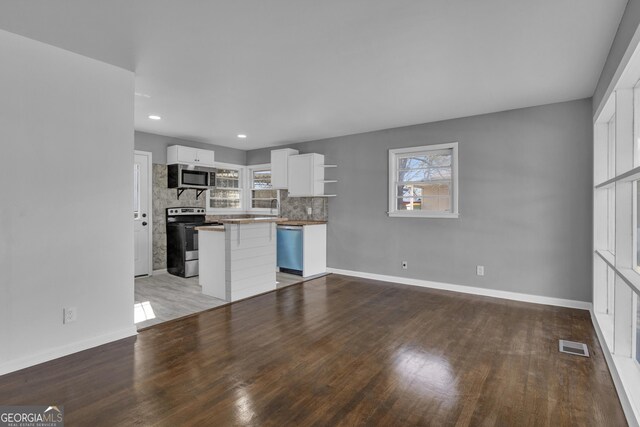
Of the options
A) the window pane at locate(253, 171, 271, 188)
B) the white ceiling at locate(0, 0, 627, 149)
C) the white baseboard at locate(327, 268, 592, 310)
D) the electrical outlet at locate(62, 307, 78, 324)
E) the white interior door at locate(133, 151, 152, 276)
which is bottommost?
the white baseboard at locate(327, 268, 592, 310)

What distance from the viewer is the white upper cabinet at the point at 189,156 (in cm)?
583

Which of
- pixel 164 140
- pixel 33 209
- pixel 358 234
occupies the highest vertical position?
pixel 164 140

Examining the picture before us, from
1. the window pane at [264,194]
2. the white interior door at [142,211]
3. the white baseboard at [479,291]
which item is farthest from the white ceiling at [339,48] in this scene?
the window pane at [264,194]

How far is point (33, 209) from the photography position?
8.34ft

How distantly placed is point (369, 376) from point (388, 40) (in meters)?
2.51

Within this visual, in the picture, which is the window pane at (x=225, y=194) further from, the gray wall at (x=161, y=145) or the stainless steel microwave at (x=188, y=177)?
the gray wall at (x=161, y=145)

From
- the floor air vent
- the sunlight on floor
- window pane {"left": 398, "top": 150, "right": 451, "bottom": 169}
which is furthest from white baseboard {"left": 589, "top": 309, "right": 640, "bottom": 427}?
the sunlight on floor

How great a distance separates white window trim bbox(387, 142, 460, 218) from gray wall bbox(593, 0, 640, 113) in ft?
6.20

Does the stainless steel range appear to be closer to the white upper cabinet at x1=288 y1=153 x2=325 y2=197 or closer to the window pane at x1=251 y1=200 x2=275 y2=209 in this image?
the window pane at x1=251 y1=200 x2=275 y2=209

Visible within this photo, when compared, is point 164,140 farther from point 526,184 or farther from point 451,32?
point 526,184

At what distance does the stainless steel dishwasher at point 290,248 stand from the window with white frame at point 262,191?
124 cm

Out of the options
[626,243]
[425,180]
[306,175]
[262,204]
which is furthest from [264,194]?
[626,243]

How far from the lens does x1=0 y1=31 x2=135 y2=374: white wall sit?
244 cm

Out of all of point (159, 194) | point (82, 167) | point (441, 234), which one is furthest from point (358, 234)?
point (82, 167)
